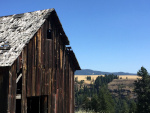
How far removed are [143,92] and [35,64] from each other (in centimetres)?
5249

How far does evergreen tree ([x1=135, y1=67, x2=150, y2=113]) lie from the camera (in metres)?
52.0

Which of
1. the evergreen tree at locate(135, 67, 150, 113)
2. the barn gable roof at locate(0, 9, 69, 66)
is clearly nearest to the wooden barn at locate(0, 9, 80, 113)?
the barn gable roof at locate(0, 9, 69, 66)

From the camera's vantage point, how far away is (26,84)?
1119 cm

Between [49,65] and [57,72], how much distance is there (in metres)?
0.94

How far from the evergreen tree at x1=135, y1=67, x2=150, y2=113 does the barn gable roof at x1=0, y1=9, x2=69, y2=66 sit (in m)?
43.5

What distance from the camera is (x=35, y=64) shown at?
11.9 metres

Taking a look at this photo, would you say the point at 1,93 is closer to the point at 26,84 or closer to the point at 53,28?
the point at 26,84

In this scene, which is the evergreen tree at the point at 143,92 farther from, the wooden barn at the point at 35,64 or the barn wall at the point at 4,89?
the barn wall at the point at 4,89

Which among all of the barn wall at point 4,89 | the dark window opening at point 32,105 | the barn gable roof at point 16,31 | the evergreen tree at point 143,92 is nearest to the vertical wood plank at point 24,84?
the barn gable roof at point 16,31

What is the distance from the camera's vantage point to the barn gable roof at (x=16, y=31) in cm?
1038

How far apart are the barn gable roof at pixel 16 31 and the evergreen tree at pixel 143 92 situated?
Answer: 1712 inches

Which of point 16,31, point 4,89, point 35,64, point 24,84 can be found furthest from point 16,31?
point 4,89

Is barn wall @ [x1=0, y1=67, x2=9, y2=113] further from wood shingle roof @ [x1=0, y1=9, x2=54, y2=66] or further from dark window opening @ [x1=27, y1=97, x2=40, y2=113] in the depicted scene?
dark window opening @ [x1=27, y1=97, x2=40, y2=113]

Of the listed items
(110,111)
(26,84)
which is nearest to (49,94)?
(26,84)
